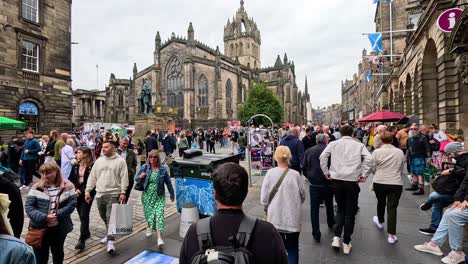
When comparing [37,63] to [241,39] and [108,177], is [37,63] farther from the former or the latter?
[241,39]

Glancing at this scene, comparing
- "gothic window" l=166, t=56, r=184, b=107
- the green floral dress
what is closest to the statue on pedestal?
the green floral dress

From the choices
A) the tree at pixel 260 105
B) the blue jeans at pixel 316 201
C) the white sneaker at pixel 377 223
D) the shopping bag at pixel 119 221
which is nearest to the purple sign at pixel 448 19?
the white sneaker at pixel 377 223

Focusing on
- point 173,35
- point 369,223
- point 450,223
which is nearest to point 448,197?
point 450,223

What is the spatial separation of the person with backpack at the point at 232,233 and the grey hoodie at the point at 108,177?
3599mm

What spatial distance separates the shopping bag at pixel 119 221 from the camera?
432 centimetres

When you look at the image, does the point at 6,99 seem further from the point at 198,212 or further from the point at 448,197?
the point at 448,197

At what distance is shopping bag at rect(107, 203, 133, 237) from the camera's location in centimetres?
432

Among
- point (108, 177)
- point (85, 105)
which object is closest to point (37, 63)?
point (108, 177)

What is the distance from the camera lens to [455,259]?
13.0ft

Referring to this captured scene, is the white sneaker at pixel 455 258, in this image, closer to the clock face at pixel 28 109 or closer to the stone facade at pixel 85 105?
the clock face at pixel 28 109

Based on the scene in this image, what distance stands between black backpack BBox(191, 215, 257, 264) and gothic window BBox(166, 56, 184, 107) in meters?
50.7

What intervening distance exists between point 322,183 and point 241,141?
11.7m

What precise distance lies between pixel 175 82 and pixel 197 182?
49.9m

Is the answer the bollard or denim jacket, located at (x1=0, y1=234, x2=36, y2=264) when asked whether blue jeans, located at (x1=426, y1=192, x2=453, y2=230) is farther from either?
denim jacket, located at (x1=0, y1=234, x2=36, y2=264)
